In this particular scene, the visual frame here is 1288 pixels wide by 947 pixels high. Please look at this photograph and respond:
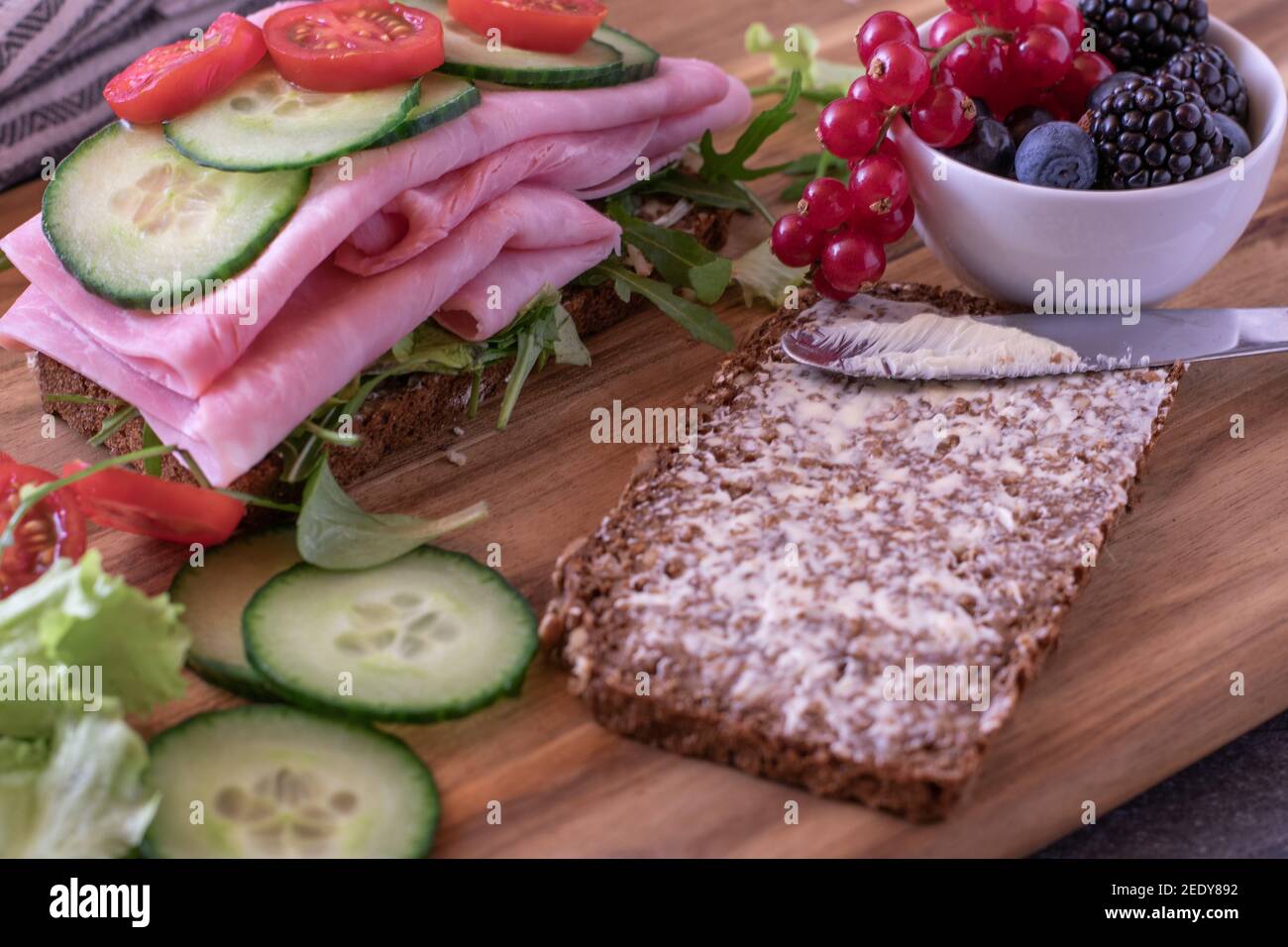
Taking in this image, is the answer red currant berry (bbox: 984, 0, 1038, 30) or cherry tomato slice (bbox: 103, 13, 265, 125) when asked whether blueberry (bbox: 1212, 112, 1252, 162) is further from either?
cherry tomato slice (bbox: 103, 13, 265, 125)


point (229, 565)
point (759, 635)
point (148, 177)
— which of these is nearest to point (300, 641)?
point (229, 565)

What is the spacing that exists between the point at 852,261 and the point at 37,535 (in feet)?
7.19

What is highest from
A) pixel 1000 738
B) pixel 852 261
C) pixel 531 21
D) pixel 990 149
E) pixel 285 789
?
pixel 531 21

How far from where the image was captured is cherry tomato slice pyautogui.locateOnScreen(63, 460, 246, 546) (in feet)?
10.7

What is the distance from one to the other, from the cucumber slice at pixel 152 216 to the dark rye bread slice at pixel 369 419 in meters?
0.41

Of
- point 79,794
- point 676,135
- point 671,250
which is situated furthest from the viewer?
point 676,135

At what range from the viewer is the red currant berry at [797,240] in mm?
4016

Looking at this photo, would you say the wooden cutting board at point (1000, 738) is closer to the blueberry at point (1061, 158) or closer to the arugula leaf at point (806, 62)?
the blueberry at point (1061, 158)

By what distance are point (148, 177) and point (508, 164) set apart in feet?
3.05

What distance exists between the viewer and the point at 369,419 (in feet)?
12.2

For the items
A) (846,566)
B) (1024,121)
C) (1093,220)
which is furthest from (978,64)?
(846,566)

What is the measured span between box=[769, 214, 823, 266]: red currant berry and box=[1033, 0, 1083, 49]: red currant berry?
82 cm

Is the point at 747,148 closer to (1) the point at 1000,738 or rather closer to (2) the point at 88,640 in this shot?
(1) the point at 1000,738
